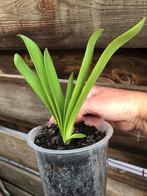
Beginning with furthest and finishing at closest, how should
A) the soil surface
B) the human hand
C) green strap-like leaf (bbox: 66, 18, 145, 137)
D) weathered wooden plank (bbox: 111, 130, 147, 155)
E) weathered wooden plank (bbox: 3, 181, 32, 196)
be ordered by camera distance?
weathered wooden plank (bbox: 3, 181, 32, 196), weathered wooden plank (bbox: 111, 130, 147, 155), the human hand, the soil surface, green strap-like leaf (bbox: 66, 18, 145, 137)

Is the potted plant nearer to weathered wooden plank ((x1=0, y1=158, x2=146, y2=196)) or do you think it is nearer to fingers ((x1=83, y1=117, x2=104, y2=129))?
fingers ((x1=83, y1=117, x2=104, y2=129))

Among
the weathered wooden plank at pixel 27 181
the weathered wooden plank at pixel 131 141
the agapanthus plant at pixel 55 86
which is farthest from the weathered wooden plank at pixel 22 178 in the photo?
the agapanthus plant at pixel 55 86

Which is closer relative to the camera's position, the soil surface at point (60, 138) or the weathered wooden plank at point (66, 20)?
the soil surface at point (60, 138)

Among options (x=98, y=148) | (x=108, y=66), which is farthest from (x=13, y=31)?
(x=98, y=148)

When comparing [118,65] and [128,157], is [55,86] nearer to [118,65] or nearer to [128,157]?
[118,65]

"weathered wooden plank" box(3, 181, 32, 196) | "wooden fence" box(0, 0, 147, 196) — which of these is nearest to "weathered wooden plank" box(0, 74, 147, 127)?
"wooden fence" box(0, 0, 147, 196)

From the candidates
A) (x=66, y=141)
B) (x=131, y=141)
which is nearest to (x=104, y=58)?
(x=66, y=141)

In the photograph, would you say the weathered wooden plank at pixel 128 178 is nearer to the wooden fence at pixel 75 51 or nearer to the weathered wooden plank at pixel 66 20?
the wooden fence at pixel 75 51
